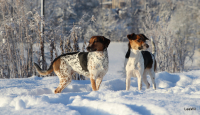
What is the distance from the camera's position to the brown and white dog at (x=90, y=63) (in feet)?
10.7

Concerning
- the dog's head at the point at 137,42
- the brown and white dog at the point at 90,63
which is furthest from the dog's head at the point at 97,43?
the dog's head at the point at 137,42

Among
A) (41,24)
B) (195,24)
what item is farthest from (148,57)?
(195,24)


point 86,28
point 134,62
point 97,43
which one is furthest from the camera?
point 86,28

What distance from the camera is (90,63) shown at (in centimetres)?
340

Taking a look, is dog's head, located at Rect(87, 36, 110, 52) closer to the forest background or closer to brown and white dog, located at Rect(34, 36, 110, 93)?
brown and white dog, located at Rect(34, 36, 110, 93)

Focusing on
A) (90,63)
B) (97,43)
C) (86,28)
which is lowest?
(90,63)

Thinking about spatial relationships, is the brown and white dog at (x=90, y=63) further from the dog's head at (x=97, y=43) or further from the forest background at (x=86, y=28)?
the forest background at (x=86, y=28)

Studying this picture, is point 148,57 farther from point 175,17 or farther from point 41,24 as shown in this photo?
point 175,17

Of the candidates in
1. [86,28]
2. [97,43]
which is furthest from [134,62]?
[86,28]

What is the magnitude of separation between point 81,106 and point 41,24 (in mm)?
4400

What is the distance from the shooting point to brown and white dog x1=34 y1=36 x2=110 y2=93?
3.26 meters

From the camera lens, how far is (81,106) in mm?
2215

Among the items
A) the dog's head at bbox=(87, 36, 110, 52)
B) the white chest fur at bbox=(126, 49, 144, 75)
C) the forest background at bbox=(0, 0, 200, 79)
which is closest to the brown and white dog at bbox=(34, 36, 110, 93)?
the dog's head at bbox=(87, 36, 110, 52)

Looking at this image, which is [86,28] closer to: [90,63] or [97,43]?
[90,63]
